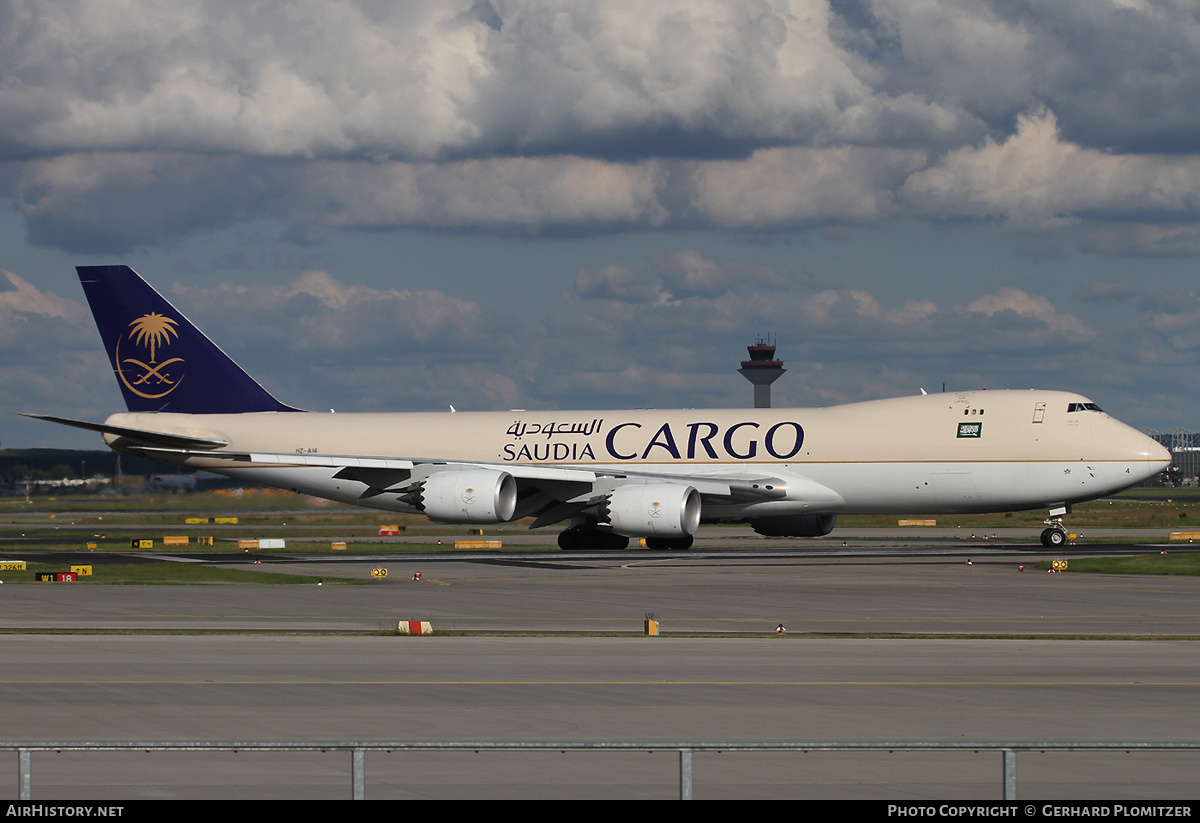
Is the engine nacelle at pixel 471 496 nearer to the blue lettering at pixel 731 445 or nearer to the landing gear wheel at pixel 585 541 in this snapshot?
the landing gear wheel at pixel 585 541

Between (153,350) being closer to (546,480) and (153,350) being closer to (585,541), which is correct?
(546,480)

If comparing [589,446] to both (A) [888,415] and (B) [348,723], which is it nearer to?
(A) [888,415]

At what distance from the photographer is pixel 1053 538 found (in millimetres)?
51219

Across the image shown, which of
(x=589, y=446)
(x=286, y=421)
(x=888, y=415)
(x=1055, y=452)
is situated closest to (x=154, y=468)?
(x=286, y=421)

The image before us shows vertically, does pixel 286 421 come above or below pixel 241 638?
above

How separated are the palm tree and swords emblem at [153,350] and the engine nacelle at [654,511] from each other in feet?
72.5

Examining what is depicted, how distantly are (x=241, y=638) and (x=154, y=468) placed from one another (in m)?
70.2

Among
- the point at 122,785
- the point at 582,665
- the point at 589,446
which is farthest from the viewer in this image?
the point at 589,446

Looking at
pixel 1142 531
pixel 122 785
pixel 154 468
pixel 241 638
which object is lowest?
pixel 122 785

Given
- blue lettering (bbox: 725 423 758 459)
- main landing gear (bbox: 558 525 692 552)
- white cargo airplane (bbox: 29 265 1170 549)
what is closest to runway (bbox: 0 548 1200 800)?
white cargo airplane (bbox: 29 265 1170 549)

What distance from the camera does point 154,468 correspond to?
299ft

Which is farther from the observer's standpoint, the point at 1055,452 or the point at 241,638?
the point at 1055,452

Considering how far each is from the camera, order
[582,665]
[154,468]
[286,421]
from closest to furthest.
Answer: [582,665] < [286,421] < [154,468]

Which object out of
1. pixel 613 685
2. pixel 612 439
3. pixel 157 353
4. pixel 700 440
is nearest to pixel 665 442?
pixel 700 440
